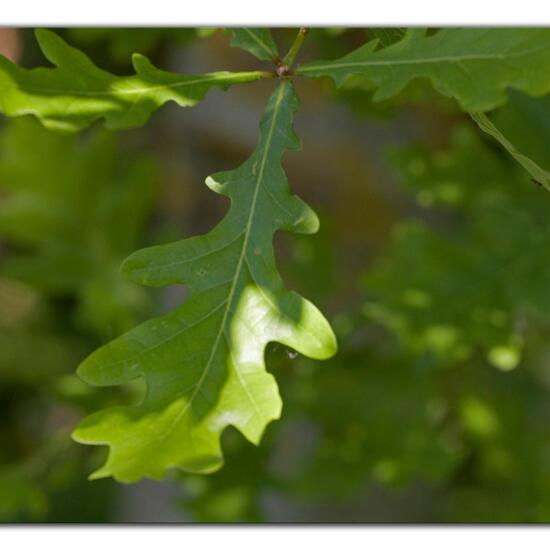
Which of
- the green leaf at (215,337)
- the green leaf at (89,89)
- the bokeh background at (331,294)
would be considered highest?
the green leaf at (89,89)

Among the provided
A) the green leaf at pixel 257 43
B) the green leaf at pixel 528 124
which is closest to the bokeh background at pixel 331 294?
the green leaf at pixel 528 124

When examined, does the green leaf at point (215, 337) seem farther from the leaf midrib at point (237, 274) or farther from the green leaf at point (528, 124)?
the green leaf at point (528, 124)

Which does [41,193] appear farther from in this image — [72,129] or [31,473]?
[72,129]

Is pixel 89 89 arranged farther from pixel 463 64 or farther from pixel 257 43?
pixel 463 64

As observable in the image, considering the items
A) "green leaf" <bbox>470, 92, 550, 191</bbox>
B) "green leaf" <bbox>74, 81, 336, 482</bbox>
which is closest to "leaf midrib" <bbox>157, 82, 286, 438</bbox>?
"green leaf" <bbox>74, 81, 336, 482</bbox>

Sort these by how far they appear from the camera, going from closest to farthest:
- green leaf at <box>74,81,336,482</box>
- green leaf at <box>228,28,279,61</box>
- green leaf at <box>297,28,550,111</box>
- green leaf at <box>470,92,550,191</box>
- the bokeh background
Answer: green leaf at <box>297,28,550,111</box> → green leaf at <box>74,81,336,482</box> → green leaf at <box>228,28,279,61</box> → green leaf at <box>470,92,550,191</box> → the bokeh background

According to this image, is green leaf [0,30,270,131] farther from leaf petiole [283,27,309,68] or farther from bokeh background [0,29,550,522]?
bokeh background [0,29,550,522]

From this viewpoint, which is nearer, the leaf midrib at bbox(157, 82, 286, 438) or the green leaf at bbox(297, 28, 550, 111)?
the green leaf at bbox(297, 28, 550, 111)
